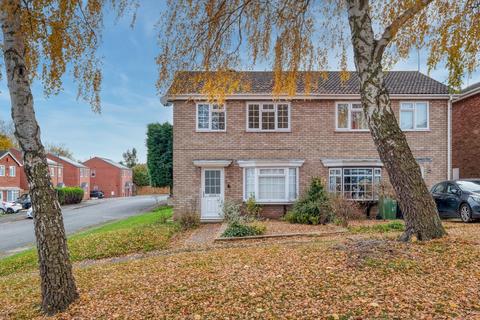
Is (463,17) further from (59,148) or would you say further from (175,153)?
(59,148)

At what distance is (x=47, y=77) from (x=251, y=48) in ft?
14.5

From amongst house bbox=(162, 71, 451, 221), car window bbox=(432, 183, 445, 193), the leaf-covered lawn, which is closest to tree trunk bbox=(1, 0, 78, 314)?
the leaf-covered lawn

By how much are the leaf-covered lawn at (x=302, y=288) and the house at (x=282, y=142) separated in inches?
344

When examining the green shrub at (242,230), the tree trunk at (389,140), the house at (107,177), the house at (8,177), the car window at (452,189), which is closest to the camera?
the tree trunk at (389,140)

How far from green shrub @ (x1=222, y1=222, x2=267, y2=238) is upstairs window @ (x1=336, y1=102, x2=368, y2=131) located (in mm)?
6629

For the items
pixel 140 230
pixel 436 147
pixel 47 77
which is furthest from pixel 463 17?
pixel 140 230

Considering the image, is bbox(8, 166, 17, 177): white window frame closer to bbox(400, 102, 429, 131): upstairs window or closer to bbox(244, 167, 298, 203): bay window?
bbox(244, 167, 298, 203): bay window

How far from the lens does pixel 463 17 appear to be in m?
6.89

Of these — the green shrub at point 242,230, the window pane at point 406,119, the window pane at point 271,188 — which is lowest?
the green shrub at point 242,230

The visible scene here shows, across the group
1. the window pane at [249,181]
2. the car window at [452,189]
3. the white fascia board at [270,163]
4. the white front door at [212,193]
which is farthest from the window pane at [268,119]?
the car window at [452,189]

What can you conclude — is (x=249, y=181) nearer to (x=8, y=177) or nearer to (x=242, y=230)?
(x=242, y=230)

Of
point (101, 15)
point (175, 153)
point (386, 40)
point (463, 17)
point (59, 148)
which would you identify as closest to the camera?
point (101, 15)

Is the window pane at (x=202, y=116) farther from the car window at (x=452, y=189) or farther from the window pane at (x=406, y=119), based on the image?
the car window at (x=452, y=189)

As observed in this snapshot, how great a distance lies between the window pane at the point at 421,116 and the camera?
15453 millimetres
